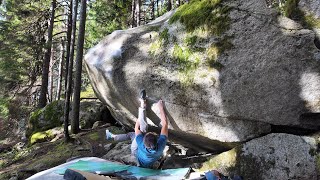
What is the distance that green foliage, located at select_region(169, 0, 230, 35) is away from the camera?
6.90 meters

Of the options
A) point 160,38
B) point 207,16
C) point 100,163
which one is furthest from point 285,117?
point 100,163

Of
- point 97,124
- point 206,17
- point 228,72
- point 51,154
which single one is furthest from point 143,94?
Answer: point 97,124

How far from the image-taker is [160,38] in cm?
775

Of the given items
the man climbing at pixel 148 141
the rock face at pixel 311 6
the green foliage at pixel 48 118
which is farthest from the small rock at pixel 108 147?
the rock face at pixel 311 6

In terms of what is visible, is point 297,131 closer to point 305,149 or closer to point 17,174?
point 305,149

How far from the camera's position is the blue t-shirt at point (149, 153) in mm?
6728

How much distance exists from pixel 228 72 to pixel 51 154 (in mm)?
7753

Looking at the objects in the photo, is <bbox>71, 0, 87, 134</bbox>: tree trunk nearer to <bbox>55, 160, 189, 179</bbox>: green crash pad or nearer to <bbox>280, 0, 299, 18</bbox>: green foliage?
<bbox>55, 160, 189, 179</bbox>: green crash pad

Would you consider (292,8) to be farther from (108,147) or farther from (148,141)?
(108,147)

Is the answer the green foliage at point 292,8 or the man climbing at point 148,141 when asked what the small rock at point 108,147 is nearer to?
the man climbing at point 148,141

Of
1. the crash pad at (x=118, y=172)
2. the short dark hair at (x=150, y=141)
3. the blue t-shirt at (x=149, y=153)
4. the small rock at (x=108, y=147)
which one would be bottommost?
the small rock at (x=108, y=147)

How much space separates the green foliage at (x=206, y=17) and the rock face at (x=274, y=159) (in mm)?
2712

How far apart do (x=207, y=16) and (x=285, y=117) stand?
294 cm

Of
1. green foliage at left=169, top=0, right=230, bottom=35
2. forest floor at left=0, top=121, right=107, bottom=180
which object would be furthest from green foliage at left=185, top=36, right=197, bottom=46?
forest floor at left=0, top=121, right=107, bottom=180
